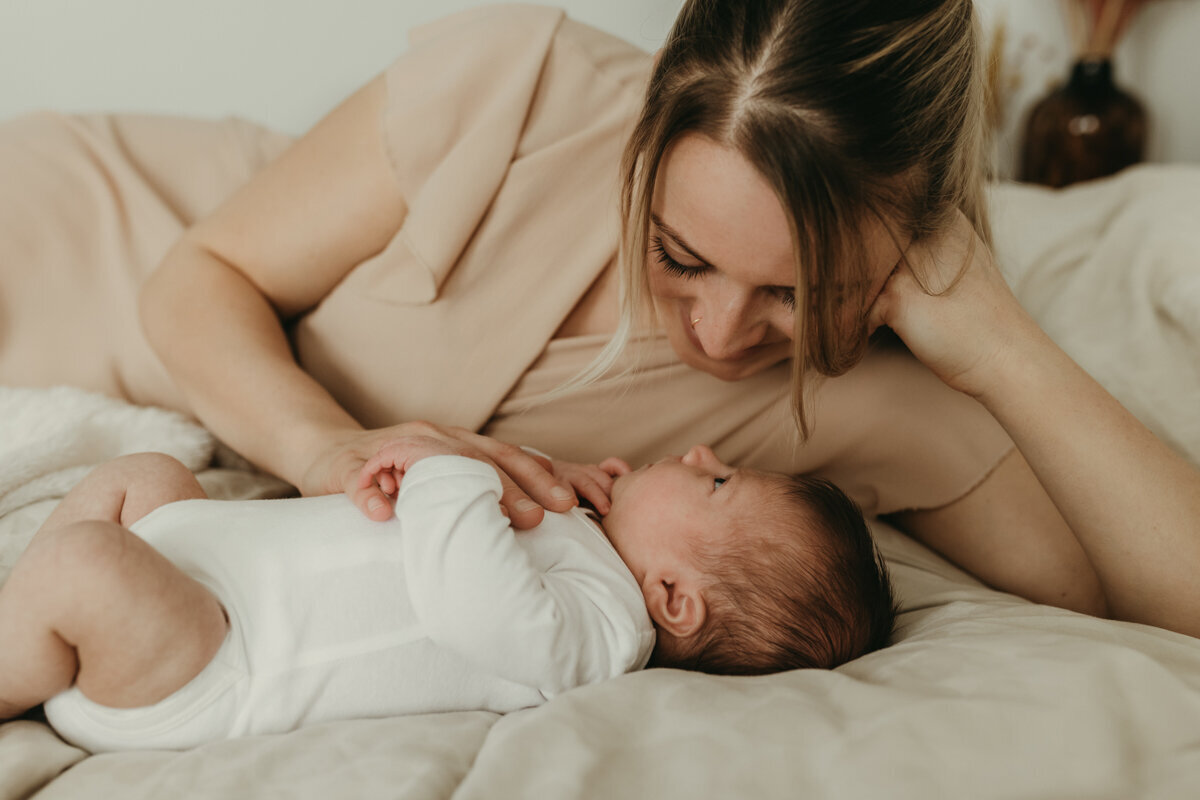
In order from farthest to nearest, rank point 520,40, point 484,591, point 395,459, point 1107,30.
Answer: point 1107,30 < point 520,40 < point 395,459 < point 484,591

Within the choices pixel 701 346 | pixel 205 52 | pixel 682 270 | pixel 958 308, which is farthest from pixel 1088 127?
pixel 205 52

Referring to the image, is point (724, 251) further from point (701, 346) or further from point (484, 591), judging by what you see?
point (484, 591)

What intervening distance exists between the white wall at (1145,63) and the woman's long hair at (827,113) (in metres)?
2.16

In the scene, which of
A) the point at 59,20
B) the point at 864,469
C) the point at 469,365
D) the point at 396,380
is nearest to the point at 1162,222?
the point at 864,469

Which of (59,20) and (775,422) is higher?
(59,20)

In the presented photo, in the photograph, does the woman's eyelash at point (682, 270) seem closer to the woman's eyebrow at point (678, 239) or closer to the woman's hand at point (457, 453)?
the woman's eyebrow at point (678, 239)

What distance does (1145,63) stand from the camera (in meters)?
2.89

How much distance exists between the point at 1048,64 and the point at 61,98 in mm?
2904

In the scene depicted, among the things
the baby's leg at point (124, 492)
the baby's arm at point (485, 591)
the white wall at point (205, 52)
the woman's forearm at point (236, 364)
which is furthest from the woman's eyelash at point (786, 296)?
the white wall at point (205, 52)

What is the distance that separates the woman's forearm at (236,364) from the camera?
1147 mm

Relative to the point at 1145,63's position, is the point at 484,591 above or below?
below

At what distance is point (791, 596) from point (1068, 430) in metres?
0.39

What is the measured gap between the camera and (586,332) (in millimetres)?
1328

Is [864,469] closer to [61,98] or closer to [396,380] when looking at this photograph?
[396,380]
